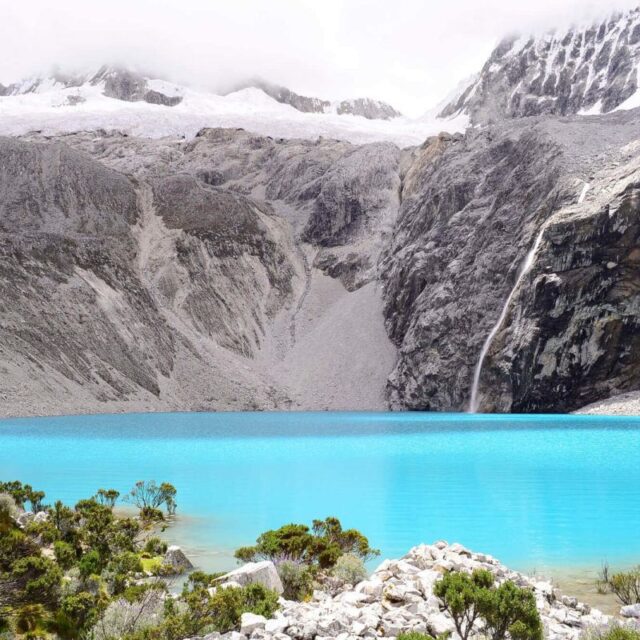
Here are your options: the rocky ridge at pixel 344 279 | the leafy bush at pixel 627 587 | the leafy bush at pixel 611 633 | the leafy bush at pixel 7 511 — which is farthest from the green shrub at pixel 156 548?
the rocky ridge at pixel 344 279

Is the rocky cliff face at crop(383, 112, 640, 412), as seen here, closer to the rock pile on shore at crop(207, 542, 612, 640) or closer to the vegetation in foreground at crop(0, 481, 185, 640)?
the vegetation in foreground at crop(0, 481, 185, 640)

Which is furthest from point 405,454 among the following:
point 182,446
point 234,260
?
point 234,260

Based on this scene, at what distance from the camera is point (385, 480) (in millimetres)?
25219

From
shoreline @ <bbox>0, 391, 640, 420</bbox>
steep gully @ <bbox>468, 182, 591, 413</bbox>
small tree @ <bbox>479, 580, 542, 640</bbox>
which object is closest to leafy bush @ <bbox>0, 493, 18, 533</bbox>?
small tree @ <bbox>479, 580, 542, 640</bbox>

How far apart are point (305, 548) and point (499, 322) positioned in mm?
62737

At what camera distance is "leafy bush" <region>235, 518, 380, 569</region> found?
13180 mm

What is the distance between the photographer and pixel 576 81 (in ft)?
584

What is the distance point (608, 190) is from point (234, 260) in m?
47.4

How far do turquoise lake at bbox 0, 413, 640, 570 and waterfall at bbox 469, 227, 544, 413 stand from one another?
2469 centimetres

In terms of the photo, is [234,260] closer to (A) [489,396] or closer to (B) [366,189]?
(B) [366,189]

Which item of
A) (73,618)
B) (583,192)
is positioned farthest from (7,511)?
(583,192)

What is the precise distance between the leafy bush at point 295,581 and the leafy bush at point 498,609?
126 inches

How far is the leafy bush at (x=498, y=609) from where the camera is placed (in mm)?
8492

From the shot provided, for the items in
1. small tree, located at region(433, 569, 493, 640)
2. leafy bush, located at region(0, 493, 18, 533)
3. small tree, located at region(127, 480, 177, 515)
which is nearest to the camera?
small tree, located at region(433, 569, 493, 640)
